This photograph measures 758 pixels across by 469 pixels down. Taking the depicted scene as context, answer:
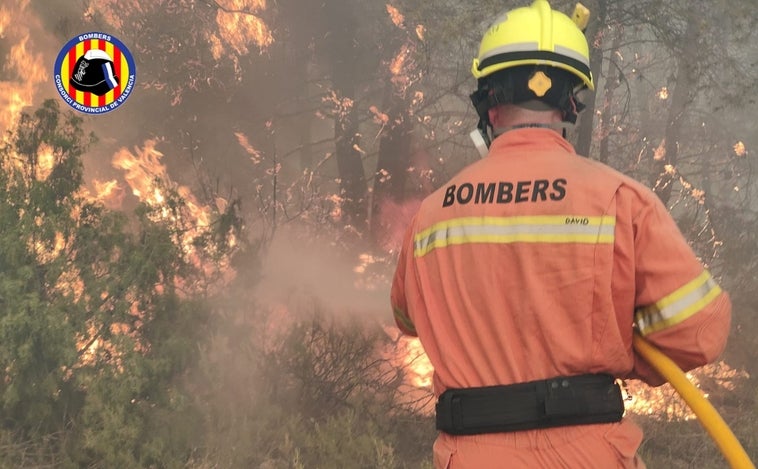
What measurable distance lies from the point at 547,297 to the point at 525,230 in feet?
0.65

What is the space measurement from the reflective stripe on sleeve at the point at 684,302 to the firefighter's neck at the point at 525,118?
2.09ft

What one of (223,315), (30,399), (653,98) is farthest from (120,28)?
(653,98)

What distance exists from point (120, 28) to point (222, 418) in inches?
159


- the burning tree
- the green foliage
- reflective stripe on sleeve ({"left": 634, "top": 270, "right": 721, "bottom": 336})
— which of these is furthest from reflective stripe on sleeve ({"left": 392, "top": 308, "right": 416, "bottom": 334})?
the burning tree

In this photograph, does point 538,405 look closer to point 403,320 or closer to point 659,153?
point 403,320

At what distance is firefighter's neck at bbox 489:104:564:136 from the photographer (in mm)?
2010

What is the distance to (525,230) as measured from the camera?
178 centimetres

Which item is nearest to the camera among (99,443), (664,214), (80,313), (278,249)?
(664,214)

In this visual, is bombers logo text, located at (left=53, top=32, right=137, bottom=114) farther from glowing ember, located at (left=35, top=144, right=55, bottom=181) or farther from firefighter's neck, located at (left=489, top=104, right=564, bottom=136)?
firefighter's neck, located at (left=489, top=104, right=564, bottom=136)

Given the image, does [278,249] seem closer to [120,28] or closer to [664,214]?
[120,28]

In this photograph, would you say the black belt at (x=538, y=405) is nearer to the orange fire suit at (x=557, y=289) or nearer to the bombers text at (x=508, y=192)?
the orange fire suit at (x=557, y=289)

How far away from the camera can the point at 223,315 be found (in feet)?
16.0

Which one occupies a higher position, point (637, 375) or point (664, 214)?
point (664, 214)

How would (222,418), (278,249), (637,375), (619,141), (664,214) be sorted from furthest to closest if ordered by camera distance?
(619,141) < (278,249) < (222,418) < (637,375) < (664,214)
